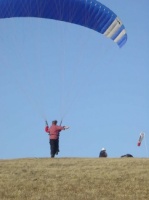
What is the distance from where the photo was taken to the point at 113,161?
66.0 feet

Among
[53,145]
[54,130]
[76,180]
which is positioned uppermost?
[54,130]

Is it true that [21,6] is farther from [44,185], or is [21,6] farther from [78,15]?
[44,185]

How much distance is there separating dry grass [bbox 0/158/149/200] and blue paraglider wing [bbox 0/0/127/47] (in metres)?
8.88

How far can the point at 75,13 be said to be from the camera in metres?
25.8

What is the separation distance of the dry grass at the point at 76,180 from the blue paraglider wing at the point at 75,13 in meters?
8.88

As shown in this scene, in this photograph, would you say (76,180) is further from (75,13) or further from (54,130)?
(75,13)

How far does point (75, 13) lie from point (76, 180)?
12.1 m

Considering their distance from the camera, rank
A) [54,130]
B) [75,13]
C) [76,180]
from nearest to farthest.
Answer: [76,180] → [54,130] → [75,13]

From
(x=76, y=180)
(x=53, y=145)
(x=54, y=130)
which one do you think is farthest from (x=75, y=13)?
(x=76, y=180)

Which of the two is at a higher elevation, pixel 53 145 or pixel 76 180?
pixel 53 145

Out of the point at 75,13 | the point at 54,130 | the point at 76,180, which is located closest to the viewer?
the point at 76,180

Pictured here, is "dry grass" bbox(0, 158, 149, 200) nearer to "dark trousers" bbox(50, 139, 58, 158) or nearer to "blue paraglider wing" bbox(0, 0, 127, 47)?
"dark trousers" bbox(50, 139, 58, 158)

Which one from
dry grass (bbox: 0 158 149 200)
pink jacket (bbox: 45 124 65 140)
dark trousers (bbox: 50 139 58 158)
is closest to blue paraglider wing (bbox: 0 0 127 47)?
pink jacket (bbox: 45 124 65 140)

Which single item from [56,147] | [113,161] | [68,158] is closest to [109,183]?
[113,161]
